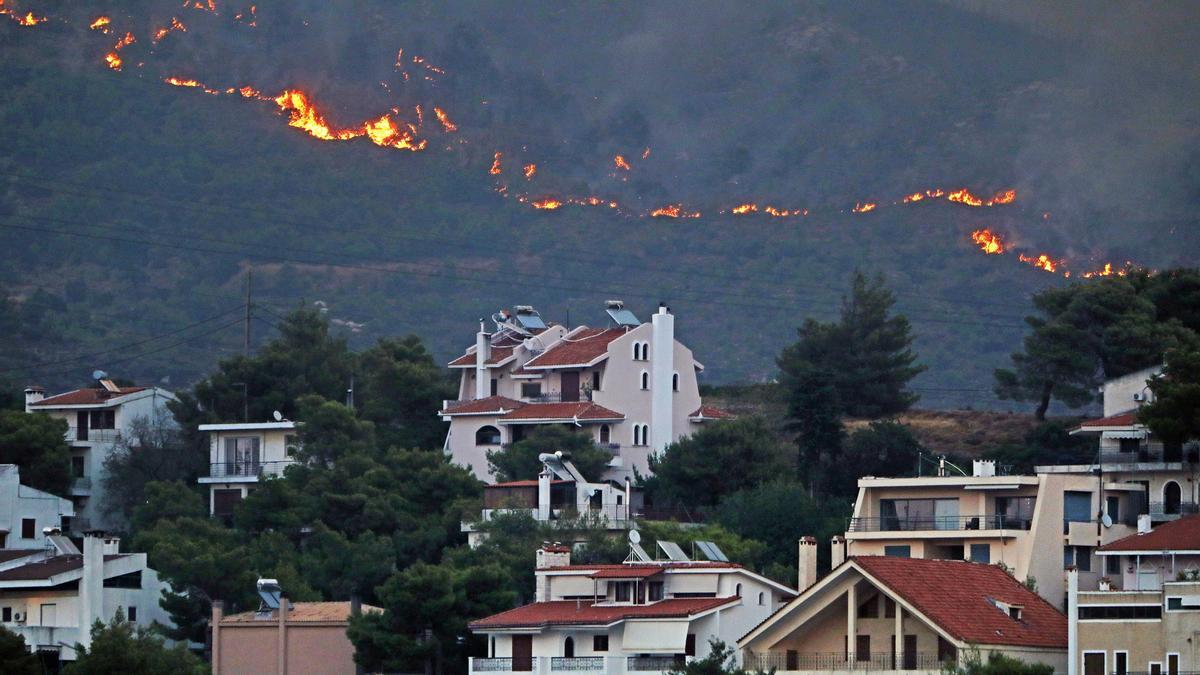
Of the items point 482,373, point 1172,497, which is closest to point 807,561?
point 1172,497

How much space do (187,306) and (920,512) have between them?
413 ft

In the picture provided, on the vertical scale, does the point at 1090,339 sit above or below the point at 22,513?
above

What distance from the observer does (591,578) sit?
69875 millimetres

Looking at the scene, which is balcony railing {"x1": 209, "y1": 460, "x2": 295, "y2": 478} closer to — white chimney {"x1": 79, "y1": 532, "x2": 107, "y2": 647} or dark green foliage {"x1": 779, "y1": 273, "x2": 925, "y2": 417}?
white chimney {"x1": 79, "y1": 532, "x2": 107, "y2": 647}

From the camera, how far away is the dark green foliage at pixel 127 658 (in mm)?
67875

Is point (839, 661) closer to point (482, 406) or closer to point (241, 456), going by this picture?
point (482, 406)

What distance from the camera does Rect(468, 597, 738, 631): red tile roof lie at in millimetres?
66125

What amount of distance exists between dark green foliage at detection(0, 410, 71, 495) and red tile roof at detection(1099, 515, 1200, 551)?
4512 centimetres

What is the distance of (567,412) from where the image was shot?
9731 cm

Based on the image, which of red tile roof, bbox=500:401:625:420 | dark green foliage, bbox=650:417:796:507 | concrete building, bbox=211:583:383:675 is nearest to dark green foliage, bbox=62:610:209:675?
concrete building, bbox=211:583:383:675

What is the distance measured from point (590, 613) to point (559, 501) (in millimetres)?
20159

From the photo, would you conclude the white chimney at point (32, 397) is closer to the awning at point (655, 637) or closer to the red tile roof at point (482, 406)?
the red tile roof at point (482, 406)

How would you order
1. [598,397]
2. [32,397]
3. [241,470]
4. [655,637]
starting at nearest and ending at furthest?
[655,637] → [598,397] → [241,470] → [32,397]

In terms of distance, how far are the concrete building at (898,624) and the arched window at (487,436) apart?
3829 centimetres
